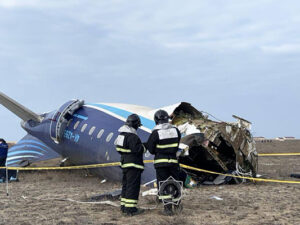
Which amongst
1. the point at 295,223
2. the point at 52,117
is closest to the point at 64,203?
the point at 295,223

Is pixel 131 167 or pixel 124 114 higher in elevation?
pixel 124 114

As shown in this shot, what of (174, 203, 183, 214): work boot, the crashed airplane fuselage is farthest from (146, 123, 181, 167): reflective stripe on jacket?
the crashed airplane fuselage

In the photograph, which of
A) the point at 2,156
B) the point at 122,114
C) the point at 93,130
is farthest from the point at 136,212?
the point at 2,156

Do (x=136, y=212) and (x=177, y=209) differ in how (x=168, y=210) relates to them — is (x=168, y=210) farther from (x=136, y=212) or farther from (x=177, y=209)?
(x=136, y=212)

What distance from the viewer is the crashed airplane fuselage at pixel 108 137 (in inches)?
564

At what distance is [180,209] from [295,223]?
277cm

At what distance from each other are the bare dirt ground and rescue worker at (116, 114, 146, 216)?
1.01 feet

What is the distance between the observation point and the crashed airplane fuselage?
47.0 ft

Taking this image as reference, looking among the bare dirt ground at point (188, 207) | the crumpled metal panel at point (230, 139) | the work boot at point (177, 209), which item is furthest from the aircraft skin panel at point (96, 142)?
the work boot at point (177, 209)

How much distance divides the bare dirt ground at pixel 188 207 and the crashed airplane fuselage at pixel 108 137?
1.42 m

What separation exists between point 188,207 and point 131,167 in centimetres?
213

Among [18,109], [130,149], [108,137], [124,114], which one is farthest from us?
[18,109]

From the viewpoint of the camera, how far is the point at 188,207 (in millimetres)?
9758

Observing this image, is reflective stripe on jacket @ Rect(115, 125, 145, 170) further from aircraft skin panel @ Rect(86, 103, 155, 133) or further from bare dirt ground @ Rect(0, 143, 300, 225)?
aircraft skin panel @ Rect(86, 103, 155, 133)
